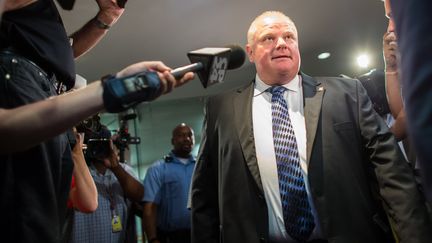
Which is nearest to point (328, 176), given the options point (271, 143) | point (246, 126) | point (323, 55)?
point (271, 143)

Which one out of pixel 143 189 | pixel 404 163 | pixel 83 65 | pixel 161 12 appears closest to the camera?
pixel 404 163

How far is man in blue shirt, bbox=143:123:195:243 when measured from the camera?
3490mm

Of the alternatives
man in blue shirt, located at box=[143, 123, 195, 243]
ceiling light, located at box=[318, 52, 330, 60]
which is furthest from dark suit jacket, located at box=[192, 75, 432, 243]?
ceiling light, located at box=[318, 52, 330, 60]

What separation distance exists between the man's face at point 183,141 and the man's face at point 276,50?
2158 millimetres

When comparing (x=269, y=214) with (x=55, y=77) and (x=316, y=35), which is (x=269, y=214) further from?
(x=316, y=35)

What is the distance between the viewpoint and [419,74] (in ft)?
1.47

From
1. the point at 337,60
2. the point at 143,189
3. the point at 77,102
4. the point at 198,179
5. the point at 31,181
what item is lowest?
the point at 143,189

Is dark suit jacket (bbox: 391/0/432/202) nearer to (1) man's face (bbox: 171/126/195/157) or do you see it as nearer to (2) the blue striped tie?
(2) the blue striped tie

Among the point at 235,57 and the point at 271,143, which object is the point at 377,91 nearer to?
the point at 271,143

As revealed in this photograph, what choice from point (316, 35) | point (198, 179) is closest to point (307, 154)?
point (198, 179)

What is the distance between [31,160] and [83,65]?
4.46m

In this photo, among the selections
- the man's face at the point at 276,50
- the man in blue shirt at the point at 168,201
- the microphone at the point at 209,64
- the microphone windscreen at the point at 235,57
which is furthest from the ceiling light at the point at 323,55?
the microphone at the point at 209,64

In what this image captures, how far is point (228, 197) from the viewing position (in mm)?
1641

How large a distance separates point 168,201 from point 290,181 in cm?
226
